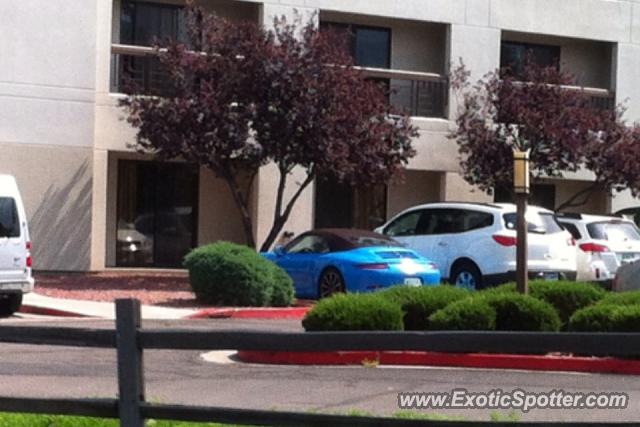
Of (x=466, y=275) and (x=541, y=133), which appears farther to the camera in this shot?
(x=541, y=133)

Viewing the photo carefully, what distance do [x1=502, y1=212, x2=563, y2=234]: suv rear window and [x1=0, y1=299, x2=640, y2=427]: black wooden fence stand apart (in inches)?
623

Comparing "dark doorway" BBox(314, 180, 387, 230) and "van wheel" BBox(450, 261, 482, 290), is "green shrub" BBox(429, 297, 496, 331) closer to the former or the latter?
"van wheel" BBox(450, 261, 482, 290)

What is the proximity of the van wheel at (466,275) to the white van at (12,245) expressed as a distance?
7.55 m

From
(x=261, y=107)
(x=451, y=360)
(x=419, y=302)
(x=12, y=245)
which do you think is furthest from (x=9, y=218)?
(x=451, y=360)

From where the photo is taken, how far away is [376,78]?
29.4 metres

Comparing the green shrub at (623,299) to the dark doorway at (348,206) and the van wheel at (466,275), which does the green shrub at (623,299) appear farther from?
the dark doorway at (348,206)

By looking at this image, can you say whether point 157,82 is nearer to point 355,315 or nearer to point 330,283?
point 330,283

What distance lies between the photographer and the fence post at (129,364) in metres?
6.21

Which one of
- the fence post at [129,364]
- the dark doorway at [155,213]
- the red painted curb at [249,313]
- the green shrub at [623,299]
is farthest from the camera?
the dark doorway at [155,213]

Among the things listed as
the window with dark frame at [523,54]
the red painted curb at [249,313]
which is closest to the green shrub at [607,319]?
the red painted curb at [249,313]

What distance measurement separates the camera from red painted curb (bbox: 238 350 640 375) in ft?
23.0

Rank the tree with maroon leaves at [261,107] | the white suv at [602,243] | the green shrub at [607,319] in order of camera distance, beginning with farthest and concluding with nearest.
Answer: the tree with maroon leaves at [261,107] → the white suv at [602,243] → the green shrub at [607,319]

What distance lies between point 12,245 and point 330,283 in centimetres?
541

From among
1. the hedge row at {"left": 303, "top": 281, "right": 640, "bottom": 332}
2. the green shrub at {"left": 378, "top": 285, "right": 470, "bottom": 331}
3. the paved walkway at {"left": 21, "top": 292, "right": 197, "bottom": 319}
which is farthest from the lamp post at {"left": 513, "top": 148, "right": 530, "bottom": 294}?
the paved walkway at {"left": 21, "top": 292, "right": 197, "bottom": 319}
